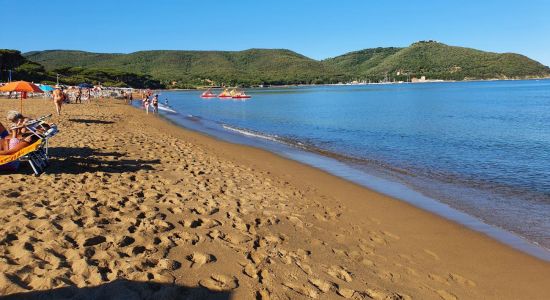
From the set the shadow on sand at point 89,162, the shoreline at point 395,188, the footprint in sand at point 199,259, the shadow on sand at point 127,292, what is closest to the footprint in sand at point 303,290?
the shadow on sand at point 127,292

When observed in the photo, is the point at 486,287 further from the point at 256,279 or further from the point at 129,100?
the point at 129,100

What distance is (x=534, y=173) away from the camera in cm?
1248

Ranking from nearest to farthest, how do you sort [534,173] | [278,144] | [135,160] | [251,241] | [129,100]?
[251,241] < [135,160] < [534,173] < [278,144] < [129,100]

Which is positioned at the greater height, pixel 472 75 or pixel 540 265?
pixel 472 75

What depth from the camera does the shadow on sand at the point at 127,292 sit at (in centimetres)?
351

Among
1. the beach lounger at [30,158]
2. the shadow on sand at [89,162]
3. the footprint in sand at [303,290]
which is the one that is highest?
the beach lounger at [30,158]

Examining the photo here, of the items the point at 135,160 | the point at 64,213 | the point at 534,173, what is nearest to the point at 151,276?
the point at 64,213

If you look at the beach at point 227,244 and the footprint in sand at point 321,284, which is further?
the footprint in sand at point 321,284

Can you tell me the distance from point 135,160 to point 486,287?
851 centimetres

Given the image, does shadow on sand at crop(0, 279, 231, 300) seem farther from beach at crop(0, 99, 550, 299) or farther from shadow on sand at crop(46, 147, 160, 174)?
shadow on sand at crop(46, 147, 160, 174)

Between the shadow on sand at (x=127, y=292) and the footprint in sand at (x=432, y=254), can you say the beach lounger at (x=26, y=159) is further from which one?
the footprint in sand at (x=432, y=254)

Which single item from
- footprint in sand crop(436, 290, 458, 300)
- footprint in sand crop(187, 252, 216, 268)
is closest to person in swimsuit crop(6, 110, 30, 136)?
footprint in sand crop(187, 252, 216, 268)

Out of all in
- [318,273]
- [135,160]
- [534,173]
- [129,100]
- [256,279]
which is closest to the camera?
[256,279]

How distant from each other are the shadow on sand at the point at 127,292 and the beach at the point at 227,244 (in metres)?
0.02
